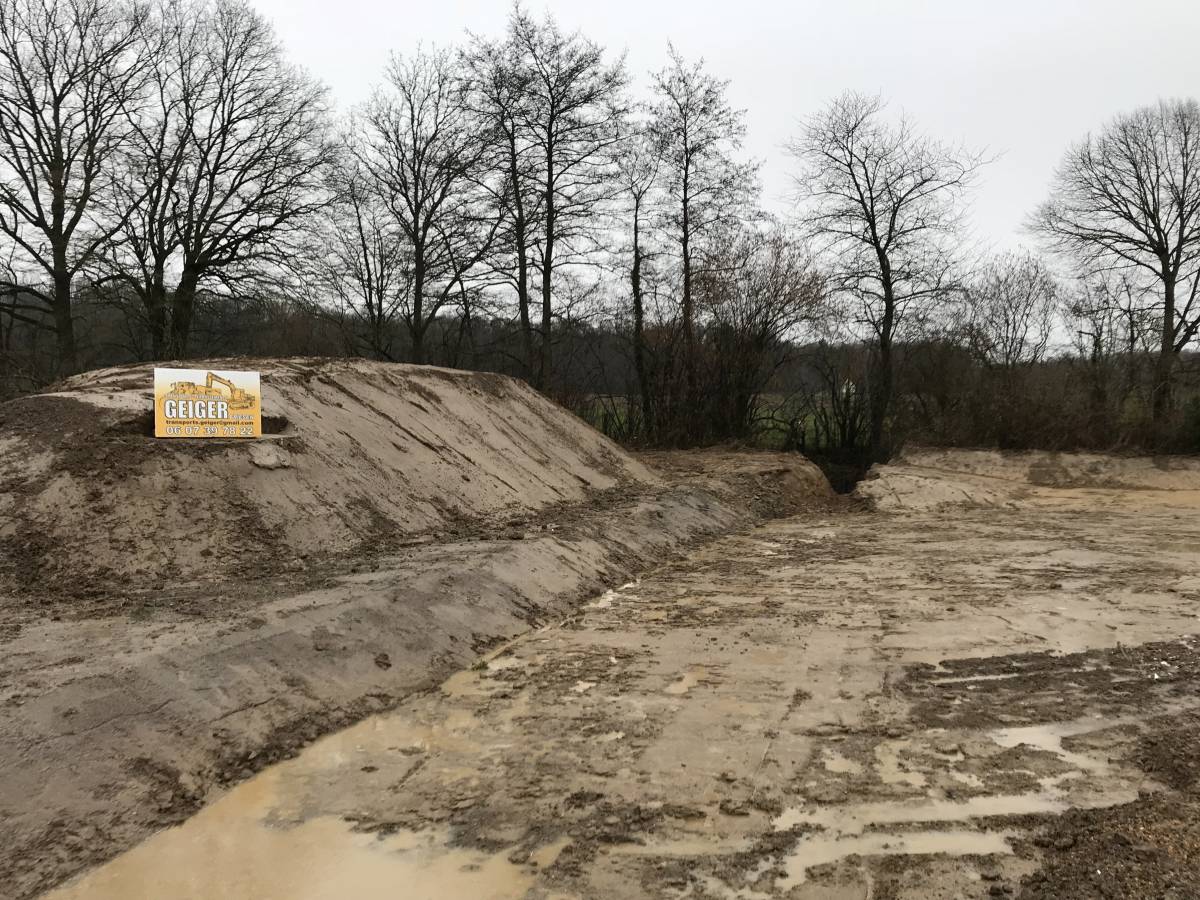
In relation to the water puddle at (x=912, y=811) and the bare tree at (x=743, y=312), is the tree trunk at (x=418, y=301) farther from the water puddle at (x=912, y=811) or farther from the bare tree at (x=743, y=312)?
the water puddle at (x=912, y=811)

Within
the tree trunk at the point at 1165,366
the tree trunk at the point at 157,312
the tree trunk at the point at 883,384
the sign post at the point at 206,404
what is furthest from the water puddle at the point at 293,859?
the tree trunk at the point at 1165,366

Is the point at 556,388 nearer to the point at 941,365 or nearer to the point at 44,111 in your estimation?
the point at 941,365

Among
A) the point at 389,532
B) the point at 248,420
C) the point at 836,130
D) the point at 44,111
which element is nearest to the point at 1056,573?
the point at 389,532

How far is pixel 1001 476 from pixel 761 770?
17.6 m

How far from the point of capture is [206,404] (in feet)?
28.8

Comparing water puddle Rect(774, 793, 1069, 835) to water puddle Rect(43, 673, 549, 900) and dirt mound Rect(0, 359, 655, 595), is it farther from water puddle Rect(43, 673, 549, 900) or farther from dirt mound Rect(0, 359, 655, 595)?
dirt mound Rect(0, 359, 655, 595)

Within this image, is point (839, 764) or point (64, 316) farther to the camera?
point (64, 316)

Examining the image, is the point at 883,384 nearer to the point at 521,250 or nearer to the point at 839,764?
the point at 521,250

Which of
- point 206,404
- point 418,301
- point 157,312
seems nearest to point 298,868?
point 206,404

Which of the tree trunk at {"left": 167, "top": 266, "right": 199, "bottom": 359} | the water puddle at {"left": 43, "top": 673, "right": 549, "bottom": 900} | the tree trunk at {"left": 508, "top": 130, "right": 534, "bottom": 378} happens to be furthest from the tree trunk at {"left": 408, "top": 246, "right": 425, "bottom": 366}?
the water puddle at {"left": 43, "top": 673, "right": 549, "bottom": 900}

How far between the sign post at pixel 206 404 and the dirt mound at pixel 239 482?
17 centimetres

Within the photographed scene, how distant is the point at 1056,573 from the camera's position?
962 centimetres

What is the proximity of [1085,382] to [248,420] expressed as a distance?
20.0 meters

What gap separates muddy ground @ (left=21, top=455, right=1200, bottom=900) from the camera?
351 centimetres
